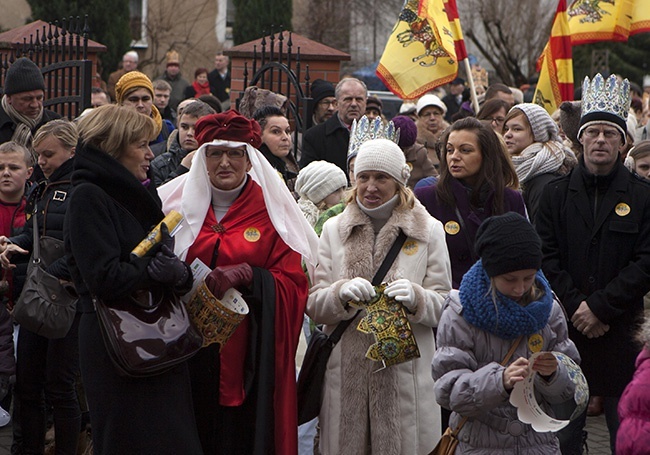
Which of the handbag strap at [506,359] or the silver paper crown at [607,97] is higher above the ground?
the silver paper crown at [607,97]

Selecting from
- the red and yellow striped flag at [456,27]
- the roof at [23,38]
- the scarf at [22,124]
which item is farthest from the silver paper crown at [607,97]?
the roof at [23,38]

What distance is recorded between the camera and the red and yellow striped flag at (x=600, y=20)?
1073 cm

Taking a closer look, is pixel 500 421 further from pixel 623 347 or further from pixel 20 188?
pixel 20 188

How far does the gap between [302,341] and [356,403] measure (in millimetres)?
1575

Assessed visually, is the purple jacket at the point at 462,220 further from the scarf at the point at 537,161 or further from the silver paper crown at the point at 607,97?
the scarf at the point at 537,161

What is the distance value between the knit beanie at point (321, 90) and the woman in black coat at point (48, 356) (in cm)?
423

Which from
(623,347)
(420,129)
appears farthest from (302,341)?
(420,129)

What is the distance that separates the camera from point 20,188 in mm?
7195

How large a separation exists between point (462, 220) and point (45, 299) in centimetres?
232

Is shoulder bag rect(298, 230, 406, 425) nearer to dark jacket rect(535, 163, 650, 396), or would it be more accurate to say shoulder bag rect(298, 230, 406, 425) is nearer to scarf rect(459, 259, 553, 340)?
scarf rect(459, 259, 553, 340)

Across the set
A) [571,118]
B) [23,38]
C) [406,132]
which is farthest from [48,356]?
[23,38]

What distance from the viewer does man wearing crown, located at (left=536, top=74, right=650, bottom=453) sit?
619 centimetres

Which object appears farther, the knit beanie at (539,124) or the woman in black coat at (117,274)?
the knit beanie at (539,124)

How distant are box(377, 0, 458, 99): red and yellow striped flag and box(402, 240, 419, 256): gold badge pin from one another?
4.83 m
